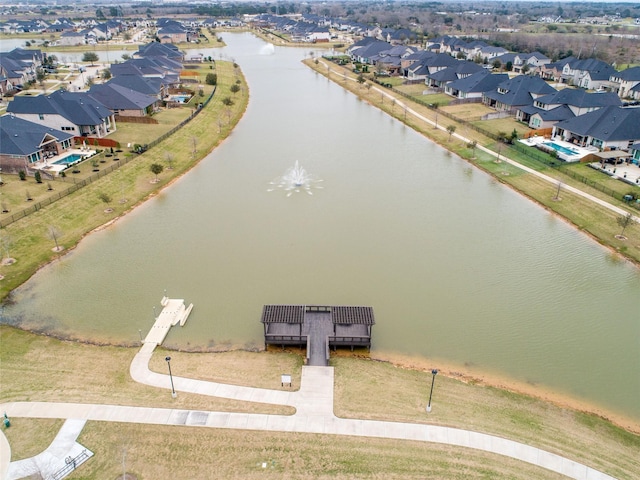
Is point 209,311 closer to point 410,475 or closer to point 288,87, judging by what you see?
point 410,475

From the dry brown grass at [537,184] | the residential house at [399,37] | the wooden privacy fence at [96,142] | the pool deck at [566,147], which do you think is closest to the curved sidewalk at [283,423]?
the dry brown grass at [537,184]

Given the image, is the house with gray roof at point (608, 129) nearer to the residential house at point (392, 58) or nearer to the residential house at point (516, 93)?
the residential house at point (516, 93)

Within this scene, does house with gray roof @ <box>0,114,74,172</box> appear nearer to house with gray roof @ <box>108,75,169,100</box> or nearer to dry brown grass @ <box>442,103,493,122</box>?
house with gray roof @ <box>108,75,169,100</box>

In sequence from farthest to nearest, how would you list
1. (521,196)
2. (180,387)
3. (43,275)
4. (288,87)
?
(288,87)
(521,196)
(43,275)
(180,387)

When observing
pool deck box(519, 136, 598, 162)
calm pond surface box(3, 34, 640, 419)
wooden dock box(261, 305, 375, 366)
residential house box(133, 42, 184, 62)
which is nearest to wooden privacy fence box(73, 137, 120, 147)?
calm pond surface box(3, 34, 640, 419)

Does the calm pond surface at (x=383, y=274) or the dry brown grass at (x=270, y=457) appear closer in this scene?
the dry brown grass at (x=270, y=457)

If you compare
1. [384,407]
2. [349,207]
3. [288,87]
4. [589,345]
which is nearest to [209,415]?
[384,407]

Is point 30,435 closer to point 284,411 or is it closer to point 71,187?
point 284,411
